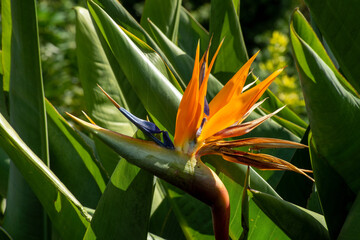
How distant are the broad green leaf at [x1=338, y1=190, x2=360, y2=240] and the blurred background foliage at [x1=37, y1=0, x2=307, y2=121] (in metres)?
0.62

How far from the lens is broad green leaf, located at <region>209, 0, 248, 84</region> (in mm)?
845

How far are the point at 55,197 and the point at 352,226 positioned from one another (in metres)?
0.33

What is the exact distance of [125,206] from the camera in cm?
51

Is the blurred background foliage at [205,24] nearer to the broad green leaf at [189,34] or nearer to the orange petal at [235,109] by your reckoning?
the broad green leaf at [189,34]

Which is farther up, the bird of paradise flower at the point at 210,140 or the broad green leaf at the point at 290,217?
the bird of paradise flower at the point at 210,140

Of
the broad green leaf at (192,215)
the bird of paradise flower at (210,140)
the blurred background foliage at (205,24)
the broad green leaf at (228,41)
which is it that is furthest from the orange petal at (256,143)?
the blurred background foliage at (205,24)

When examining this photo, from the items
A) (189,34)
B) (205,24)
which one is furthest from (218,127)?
(205,24)

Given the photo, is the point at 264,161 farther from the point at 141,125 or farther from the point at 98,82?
the point at 98,82

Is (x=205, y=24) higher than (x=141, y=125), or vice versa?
(x=205, y=24)

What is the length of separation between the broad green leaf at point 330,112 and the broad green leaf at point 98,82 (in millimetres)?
332

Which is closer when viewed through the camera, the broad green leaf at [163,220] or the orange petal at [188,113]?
the orange petal at [188,113]

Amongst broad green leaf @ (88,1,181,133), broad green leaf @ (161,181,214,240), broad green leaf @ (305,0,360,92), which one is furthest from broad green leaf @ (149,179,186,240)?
broad green leaf @ (305,0,360,92)

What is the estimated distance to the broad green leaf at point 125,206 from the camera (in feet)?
1.66

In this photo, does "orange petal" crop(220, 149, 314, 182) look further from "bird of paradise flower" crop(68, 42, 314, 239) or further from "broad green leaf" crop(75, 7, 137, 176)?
"broad green leaf" crop(75, 7, 137, 176)
